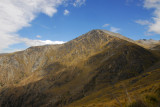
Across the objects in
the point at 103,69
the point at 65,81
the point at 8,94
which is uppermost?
the point at 103,69

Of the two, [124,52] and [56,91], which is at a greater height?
[124,52]

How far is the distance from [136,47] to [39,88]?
15655cm

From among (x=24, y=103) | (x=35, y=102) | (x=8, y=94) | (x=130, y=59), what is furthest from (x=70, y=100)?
(x=8, y=94)

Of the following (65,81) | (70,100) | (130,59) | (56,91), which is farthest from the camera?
(65,81)

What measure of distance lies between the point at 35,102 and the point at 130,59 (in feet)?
466

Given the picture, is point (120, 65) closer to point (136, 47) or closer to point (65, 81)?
point (136, 47)

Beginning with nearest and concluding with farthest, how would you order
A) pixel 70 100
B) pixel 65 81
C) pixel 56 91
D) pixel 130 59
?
pixel 70 100 < pixel 130 59 < pixel 56 91 < pixel 65 81

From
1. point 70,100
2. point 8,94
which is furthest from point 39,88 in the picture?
point 70,100

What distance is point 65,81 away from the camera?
184000mm

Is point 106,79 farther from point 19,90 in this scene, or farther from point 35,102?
point 19,90

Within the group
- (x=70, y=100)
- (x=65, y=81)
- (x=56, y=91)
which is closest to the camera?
(x=70, y=100)

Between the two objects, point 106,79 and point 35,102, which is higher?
point 106,79

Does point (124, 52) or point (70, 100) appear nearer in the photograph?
point (70, 100)

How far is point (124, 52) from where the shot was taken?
170 meters
